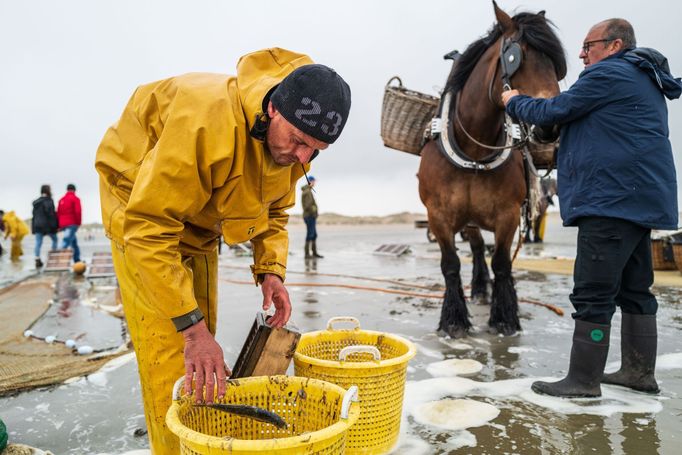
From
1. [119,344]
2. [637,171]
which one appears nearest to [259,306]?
[119,344]

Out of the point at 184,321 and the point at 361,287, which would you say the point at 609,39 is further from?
the point at 361,287

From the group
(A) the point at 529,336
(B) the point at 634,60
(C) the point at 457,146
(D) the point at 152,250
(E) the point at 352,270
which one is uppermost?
(B) the point at 634,60

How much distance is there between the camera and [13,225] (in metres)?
15.8

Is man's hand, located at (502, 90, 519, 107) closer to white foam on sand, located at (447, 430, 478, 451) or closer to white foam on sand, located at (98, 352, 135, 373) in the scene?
white foam on sand, located at (447, 430, 478, 451)

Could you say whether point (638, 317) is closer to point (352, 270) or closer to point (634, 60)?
point (634, 60)

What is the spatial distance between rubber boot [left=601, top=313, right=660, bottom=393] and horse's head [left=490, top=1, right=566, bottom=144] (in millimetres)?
1369

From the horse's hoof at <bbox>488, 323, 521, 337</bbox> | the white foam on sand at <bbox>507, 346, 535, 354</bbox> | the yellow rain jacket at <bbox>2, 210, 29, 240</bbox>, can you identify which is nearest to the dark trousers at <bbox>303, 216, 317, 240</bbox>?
the horse's hoof at <bbox>488, 323, 521, 337</bbox>

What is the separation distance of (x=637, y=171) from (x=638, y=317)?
93cm

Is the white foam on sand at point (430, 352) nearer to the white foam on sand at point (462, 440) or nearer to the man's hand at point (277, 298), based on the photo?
the white foam on sand at point (462, 440)

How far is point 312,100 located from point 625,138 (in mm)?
1902

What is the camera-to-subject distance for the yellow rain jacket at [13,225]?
1566 cm

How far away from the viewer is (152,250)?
1603 mm

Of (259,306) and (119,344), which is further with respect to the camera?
(259,306)

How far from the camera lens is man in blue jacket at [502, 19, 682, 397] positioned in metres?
2.58
